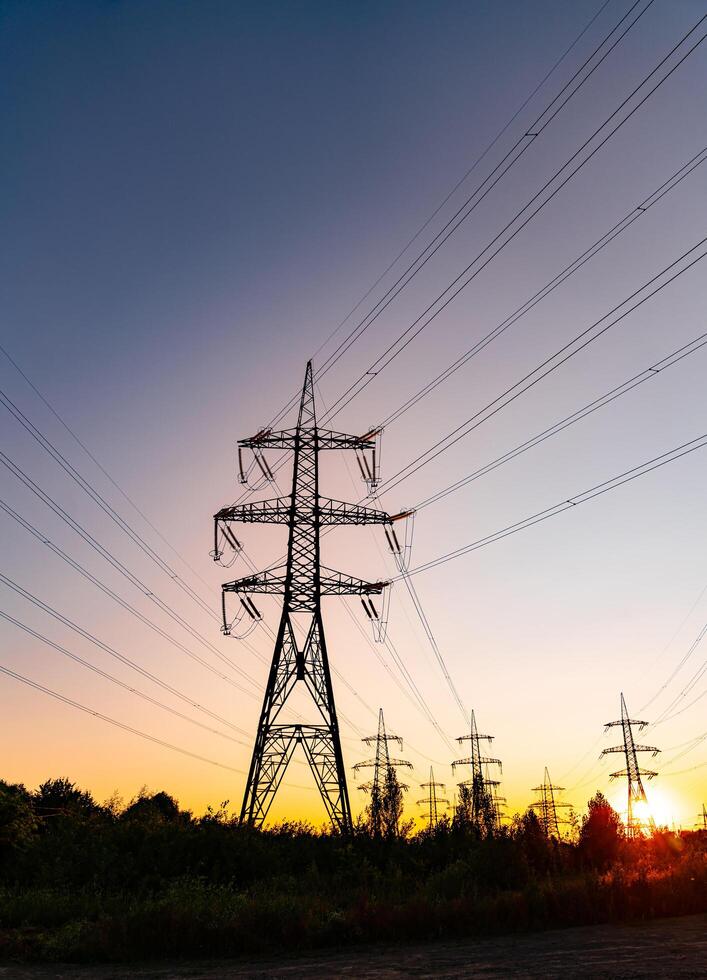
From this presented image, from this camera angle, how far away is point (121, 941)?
18.0m

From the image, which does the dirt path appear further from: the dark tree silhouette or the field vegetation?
the dark tree silhouette

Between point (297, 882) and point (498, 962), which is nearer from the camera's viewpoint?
point (498, 962)

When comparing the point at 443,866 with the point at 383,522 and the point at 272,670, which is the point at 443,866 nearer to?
the point at 272,670

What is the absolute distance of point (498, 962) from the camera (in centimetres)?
1486

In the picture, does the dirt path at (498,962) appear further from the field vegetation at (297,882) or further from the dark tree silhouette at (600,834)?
the dark tree silhouette at (600,834)

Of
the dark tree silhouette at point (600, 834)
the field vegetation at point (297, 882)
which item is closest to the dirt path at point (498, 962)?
the field vegetation at point (297, 882)

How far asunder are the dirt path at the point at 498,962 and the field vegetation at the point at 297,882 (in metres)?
1.17

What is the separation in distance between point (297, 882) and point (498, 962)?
40.1 feet

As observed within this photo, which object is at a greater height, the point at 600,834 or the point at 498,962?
the point at 600,834

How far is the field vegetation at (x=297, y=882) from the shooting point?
60.6 ft

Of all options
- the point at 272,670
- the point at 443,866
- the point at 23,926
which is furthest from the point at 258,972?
the point at 272,670

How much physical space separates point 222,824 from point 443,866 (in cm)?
861

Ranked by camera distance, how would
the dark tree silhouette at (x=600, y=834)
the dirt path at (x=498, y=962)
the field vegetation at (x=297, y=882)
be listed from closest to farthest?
the dirt path at (x=498, y=962) → the field vegetation at (x=297, y=882) → the dark tree silhouette at (x=600, y=834)

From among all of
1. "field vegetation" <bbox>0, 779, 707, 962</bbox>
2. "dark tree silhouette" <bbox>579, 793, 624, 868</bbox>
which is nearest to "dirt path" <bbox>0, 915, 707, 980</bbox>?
"field vegetation" <bbox>0, 779, 707, 962</bbox>
